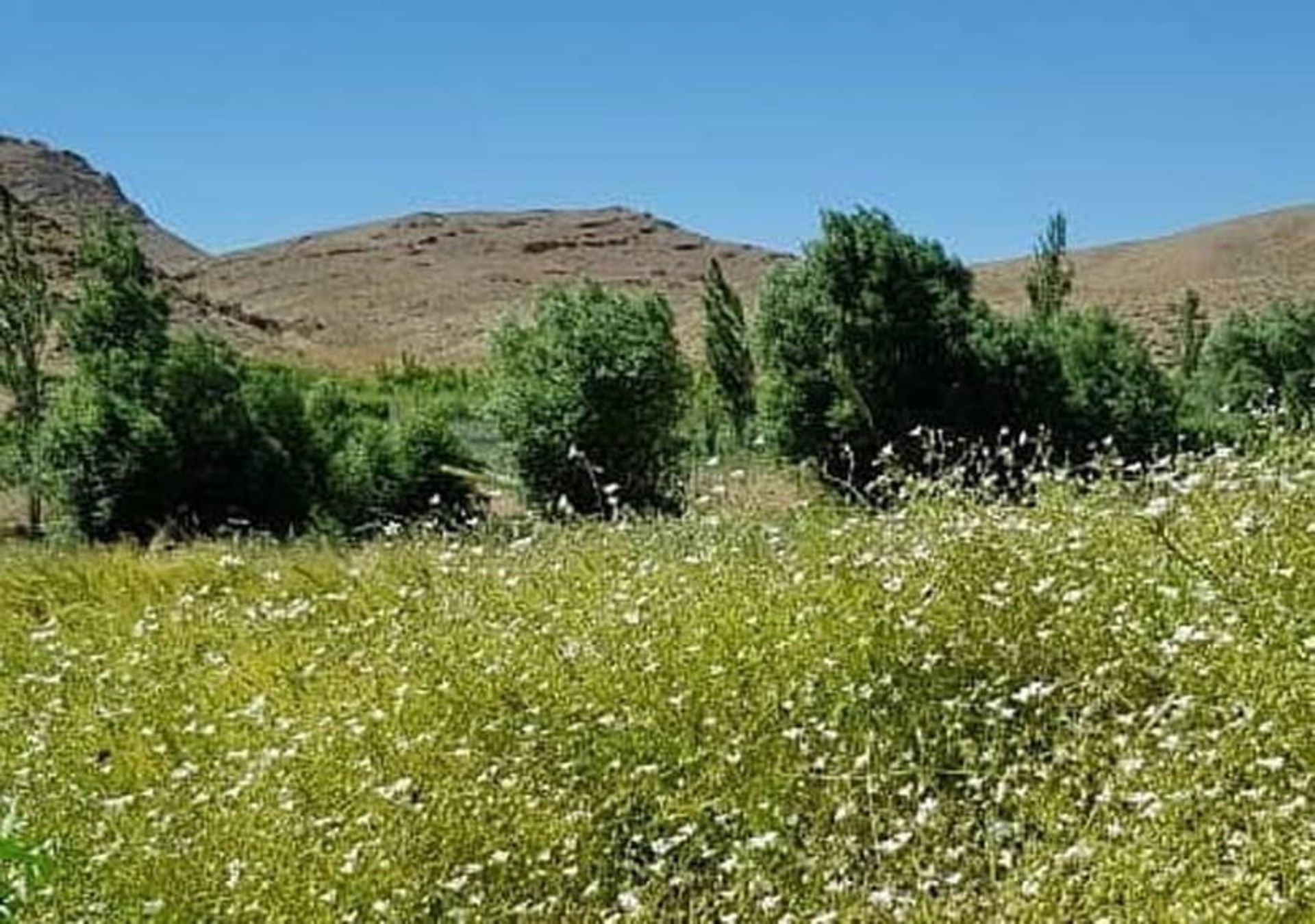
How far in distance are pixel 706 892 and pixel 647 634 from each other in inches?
51.2

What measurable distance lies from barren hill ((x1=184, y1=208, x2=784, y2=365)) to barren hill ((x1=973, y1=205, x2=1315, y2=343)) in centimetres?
1553

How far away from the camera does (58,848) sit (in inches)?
167

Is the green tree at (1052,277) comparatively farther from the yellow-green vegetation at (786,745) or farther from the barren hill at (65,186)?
the barren hill at (65,186)

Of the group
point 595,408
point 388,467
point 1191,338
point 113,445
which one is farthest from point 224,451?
point 1191,338

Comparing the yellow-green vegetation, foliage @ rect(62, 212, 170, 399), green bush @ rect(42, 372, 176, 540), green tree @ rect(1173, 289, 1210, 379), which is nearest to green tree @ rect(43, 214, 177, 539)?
green bush @ rect(42, 372, 176, 540)

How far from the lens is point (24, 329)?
82.4ft

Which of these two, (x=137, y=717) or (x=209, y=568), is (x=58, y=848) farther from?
(x=209, y=568)

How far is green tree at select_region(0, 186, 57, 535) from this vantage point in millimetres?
24719

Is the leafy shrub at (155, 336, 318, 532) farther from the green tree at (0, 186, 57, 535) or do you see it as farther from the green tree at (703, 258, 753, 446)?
the green tree at (703, 258, 753, 446)

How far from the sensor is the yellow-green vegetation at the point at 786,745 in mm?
3547

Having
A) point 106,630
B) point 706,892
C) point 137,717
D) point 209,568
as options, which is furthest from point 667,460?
point 706,892

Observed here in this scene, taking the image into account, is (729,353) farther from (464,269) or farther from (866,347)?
(464,269)

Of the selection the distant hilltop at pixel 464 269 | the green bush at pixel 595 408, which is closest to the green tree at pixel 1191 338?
the green bush at pixel 595 408

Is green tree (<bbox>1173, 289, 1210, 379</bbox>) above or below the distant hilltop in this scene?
below
